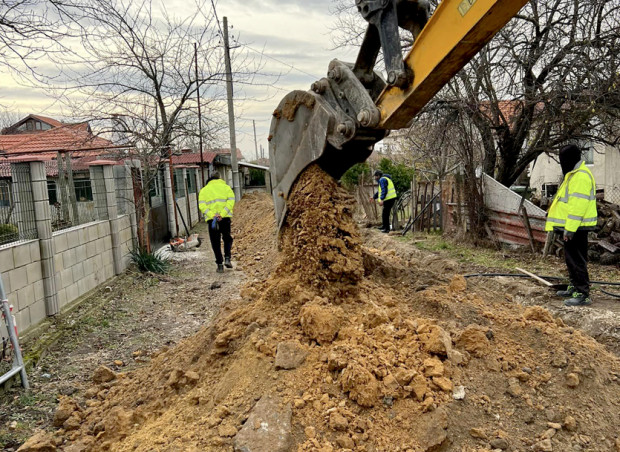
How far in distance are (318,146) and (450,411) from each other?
2236 millimetres

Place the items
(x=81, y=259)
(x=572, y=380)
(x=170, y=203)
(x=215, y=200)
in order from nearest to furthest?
(x=572, y=380), (x=81, y=259), (x=215, y=200), (x=170, y=203)

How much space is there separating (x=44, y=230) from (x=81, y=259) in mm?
1228

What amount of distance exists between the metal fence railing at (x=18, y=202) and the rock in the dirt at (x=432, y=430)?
492cm

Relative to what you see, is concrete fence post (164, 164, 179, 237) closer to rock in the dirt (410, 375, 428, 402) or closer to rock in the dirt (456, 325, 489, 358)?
rock in the dirt (456, 325, 489, 358)

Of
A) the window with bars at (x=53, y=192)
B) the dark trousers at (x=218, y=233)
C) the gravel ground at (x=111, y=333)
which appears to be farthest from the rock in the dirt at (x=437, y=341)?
the dark trousers at (x=218, y=233)

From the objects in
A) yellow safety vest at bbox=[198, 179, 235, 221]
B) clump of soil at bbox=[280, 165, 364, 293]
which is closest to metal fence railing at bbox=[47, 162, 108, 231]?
yellow safety vest at bbox=[198, 179, 235, 221]

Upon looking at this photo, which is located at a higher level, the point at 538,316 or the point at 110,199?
the point at 110,199

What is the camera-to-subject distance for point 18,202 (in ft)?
18.9

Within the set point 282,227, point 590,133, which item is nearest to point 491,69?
point 590,133

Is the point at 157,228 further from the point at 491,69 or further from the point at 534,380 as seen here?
the point at 534,380

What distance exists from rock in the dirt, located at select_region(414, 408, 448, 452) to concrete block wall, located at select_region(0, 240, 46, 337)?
13.7 ft

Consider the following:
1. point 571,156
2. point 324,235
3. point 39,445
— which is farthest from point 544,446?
point 571,156

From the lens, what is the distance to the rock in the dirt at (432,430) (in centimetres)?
275

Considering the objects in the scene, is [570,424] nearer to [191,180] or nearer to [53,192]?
[53,192]
